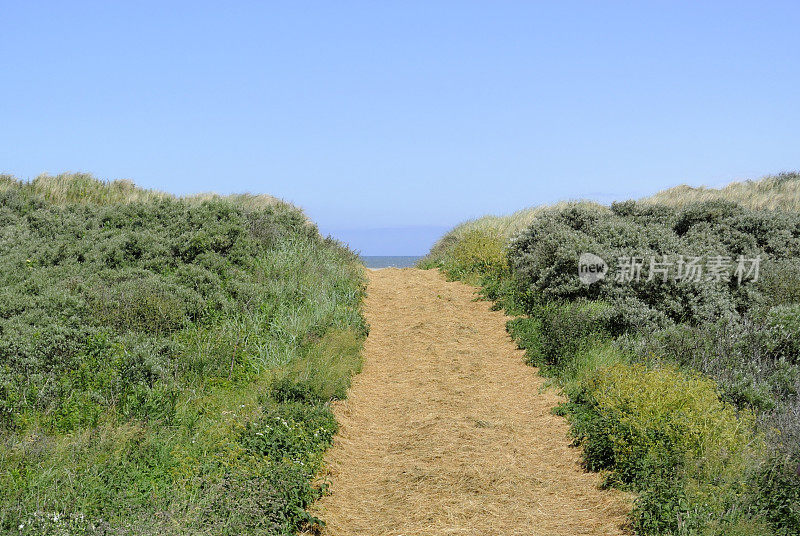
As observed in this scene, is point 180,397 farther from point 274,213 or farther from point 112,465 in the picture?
point 274,213

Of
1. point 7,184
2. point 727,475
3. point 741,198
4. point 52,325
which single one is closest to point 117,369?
point 52,325

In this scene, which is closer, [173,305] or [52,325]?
[52,325]

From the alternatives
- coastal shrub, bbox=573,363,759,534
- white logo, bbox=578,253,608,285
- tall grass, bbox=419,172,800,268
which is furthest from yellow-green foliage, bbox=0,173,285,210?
coastal shrub, bbox=573,363,759,534

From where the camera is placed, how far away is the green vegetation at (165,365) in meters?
5.91

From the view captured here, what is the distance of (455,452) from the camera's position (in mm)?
7996

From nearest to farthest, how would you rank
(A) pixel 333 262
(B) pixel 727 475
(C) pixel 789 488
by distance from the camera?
1. (C) pixel 789 488
2. (B) pixel 727 475
3. (A) pixel 333 262

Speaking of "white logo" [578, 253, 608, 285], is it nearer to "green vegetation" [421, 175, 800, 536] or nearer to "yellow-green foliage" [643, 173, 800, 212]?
"green vegetation" [421, 175, 800, 536]

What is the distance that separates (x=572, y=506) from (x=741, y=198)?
82.3ft

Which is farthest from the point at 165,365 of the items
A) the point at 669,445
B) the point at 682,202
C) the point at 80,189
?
the point at 682,202

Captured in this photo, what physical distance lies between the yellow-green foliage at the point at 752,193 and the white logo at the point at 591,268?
12.4m

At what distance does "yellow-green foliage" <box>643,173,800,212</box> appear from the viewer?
25545mm

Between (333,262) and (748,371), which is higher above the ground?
(333,262)

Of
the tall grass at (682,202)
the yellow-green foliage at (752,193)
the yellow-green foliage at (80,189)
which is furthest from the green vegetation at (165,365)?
the yellow-green foliage at (752,193)

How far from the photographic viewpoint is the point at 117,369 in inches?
344
